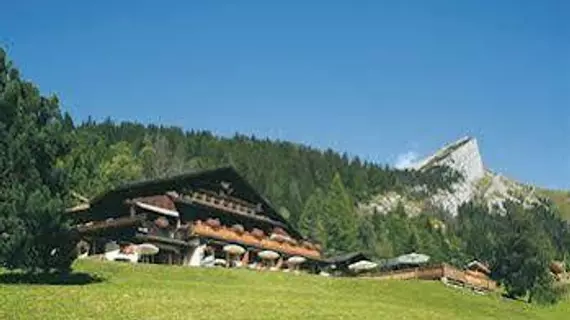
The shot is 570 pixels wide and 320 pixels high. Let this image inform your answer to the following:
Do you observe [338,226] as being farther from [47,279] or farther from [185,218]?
[47,279]

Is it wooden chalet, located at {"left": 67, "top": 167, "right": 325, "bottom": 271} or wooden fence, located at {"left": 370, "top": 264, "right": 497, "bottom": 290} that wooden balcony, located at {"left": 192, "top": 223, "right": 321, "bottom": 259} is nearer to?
wooden chalet, located at {"left": 67, "top": 167, "right": 325, "bottom": 271}

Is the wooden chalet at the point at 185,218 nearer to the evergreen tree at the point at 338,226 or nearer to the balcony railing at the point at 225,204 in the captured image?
the balcony railing at the point at 225,204

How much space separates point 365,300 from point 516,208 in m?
33.8

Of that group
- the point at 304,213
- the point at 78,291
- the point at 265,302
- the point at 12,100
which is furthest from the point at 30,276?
the point at 304,213

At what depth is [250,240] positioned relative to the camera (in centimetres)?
8369

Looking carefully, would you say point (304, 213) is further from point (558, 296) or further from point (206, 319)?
point (206, 319)

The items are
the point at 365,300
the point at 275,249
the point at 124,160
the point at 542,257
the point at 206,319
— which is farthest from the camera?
the point at 124,160

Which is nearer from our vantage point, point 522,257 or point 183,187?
point 522,257

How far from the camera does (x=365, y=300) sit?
52781 millimetres

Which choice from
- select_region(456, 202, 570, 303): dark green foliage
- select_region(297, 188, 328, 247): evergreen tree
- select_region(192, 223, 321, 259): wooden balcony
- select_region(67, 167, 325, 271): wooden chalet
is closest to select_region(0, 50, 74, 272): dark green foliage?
select_region(67, 167, 325, 271): wooden chalet

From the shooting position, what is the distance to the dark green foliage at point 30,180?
44.2 m

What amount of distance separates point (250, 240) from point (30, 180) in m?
39.7

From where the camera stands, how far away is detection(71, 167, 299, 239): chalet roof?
7969 cm

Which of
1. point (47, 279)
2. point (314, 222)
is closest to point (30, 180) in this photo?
point (47, 279)
